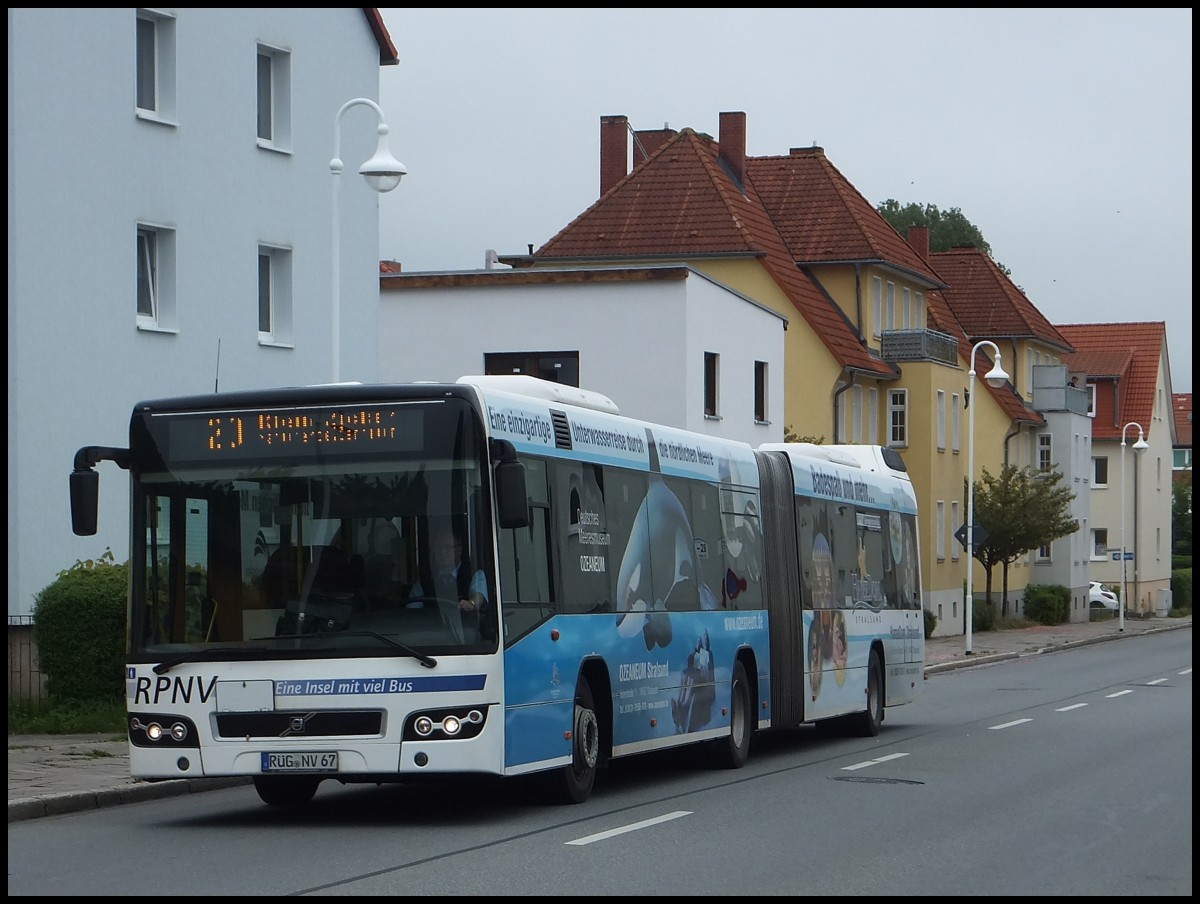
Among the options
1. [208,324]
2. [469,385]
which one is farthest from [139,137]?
[469,385]

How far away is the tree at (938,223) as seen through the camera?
94188 mm

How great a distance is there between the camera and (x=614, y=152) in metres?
62.3

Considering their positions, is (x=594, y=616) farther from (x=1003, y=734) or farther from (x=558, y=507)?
(x=1003, y=734)

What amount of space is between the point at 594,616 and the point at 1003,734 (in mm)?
9101

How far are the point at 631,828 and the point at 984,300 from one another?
7174 centimetres

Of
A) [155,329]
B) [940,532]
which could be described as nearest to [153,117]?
[155,329]

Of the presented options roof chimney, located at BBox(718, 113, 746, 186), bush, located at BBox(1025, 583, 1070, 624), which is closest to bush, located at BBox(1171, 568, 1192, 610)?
bush, located at BBox(1025, 583, 1070, 624)

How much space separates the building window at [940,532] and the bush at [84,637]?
142 ft

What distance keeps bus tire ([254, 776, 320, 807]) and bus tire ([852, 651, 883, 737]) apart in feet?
30.5

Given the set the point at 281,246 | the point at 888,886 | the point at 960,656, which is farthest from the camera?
the point at 960,656

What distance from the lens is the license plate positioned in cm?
1266

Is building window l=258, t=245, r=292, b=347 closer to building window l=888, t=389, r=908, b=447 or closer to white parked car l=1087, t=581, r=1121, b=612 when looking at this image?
building window l=888, t=389, r=908, b=447

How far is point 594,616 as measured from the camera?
47.9 ft

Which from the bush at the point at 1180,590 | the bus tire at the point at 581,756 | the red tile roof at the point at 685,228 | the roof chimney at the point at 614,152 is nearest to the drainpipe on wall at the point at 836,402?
the red tile roof at the point at 685,228
